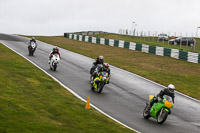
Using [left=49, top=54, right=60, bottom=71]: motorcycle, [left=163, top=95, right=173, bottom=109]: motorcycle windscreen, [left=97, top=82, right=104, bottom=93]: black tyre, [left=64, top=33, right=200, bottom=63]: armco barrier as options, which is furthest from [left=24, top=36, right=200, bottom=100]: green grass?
[left=163, top=95, right=173, bottom=109]: motorcycle windscreen

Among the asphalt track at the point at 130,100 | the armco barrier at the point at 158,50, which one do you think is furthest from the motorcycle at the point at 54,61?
the armco barrier at the point at 158,50

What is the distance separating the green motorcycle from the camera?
60.9ft

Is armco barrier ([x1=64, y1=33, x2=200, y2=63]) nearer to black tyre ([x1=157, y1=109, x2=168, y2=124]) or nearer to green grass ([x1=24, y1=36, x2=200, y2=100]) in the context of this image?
green grass ([x1=24, y1=36, x2=200, y2=100])

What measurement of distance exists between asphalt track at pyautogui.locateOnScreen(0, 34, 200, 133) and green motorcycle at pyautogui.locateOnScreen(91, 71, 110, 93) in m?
0.35

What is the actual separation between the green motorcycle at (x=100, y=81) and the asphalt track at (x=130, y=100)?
35 cm

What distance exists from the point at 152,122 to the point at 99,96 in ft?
15.4

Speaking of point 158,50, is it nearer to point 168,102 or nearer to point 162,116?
point 162,116

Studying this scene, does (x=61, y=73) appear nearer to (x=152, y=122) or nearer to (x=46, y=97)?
(x=46, y=97)

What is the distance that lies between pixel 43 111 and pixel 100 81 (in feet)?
21.7

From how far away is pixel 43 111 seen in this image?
41.2ft

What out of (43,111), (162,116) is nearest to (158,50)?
(162,116)

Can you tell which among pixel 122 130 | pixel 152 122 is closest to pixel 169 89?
pixel 152 122

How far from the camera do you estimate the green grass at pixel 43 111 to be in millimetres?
10087

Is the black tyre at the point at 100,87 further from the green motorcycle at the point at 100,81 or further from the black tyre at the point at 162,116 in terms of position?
the black tyre at the point at 162,116
